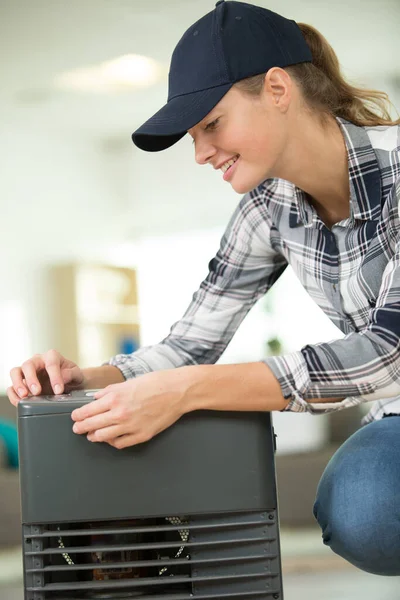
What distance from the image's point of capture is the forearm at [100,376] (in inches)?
52.7

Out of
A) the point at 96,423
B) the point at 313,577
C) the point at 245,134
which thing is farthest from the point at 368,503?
the point at 313,577

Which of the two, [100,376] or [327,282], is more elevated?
[327,282]

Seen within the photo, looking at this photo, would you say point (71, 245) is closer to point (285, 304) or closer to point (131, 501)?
point (285, 304)

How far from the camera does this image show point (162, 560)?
104 cm

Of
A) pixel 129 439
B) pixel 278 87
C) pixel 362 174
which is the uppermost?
pixel 278 87

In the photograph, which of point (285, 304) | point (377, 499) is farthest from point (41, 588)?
point (285, 304)

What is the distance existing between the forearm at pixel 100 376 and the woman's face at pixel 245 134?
1.23ft

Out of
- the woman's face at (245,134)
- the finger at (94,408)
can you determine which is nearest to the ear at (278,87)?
the woman's face at (245,134)

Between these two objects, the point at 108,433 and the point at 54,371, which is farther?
the point at 54,371

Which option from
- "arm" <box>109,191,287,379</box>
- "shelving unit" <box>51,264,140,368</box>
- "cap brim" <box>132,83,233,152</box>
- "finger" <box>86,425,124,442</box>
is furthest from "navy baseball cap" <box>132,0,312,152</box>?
"shelving unit" <box>51,264,140,368</box>

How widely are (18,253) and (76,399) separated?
7.57 ft

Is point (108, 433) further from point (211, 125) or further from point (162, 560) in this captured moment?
point (211, 125)

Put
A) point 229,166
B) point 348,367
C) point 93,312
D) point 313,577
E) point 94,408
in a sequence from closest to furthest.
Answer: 1. point 94,408
2. point 348,367
3. point 229,166
4. point 313,577
5. point 93,312

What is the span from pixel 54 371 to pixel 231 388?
1.06 ft
